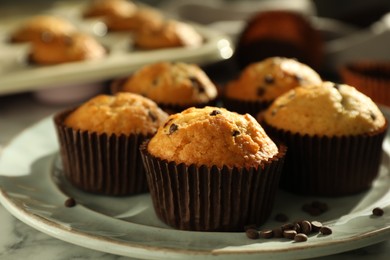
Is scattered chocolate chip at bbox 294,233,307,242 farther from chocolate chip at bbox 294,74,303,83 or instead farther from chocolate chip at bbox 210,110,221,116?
chocolate chip at bbox 294,74,303,83

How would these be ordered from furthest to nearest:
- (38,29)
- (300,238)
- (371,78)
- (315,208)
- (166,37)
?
1. (38,29)
2. (166,37)
3. (371,78)
4. (315,208)
5. (300,238)

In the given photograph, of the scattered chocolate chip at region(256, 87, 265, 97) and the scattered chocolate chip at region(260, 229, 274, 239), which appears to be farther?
the scattered chocolate chip at region(256, 87, 265, 97)

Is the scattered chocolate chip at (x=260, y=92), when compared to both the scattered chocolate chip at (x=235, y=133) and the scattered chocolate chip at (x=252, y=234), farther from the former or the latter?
the scattered chocolate chip at (x=252, y=234)

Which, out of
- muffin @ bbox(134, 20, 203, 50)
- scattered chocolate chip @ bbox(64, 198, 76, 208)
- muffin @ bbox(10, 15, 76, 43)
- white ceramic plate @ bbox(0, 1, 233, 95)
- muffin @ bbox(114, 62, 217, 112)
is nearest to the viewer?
scattered chocolate chip @ bbox(64, 198, 76, 208)

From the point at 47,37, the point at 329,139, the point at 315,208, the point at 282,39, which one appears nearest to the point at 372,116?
the point at 329,139

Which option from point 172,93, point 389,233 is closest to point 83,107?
point 172,93

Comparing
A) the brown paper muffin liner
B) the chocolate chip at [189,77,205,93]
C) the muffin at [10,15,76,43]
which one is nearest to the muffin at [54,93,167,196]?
the chocolate chip at [189,77,205,93]

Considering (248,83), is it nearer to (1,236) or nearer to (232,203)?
(232,203)

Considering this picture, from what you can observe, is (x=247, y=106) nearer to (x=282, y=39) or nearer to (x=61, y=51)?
(x=282, y=39)
